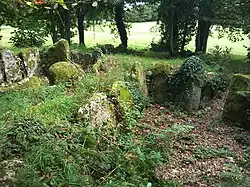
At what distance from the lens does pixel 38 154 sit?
4.41 metres

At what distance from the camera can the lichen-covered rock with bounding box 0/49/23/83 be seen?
9.71 metres

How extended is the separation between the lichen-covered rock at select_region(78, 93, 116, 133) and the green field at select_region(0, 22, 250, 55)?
38.7 feet

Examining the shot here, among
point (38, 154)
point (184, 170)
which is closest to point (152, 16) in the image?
point (184, 170)

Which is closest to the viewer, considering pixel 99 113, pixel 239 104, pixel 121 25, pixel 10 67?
pixel 99 113

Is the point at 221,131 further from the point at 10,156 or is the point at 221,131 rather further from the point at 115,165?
the point at 10,156

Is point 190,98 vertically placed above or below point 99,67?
below

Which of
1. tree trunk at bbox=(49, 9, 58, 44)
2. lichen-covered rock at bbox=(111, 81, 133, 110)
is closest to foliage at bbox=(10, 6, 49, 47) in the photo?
tree trunk at bbox=(49, 9, 58, 44)

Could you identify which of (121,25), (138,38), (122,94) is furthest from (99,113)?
(138,38)

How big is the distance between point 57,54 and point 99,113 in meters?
5.04

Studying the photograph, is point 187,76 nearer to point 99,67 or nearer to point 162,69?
point 162,69

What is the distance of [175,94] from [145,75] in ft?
3.65

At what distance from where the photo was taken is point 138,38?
21.8m

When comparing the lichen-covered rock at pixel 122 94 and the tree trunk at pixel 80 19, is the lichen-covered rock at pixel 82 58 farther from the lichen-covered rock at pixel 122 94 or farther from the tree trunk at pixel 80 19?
the tree trunk at pixel 80 19

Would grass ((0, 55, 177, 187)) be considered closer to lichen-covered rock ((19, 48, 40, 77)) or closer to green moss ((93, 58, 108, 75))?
green moss ((93, 58, 108, 75))
